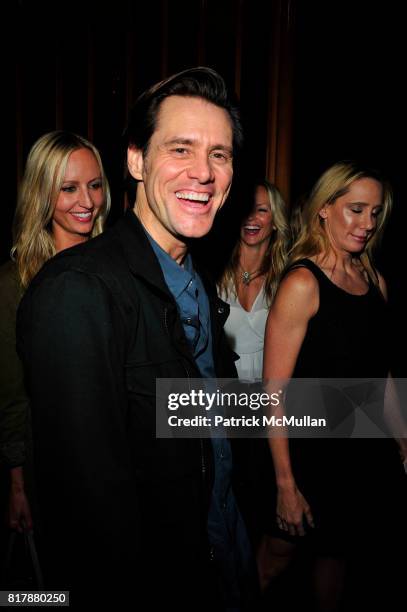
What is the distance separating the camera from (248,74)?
294 centimetres

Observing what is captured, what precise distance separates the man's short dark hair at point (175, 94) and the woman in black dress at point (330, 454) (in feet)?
2.63

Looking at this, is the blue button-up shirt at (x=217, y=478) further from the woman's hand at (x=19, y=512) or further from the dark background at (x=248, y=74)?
the dark background at (x=248, y=74)

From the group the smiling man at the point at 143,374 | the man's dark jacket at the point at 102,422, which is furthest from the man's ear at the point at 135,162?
the man's dark jacket at the point at 102,422

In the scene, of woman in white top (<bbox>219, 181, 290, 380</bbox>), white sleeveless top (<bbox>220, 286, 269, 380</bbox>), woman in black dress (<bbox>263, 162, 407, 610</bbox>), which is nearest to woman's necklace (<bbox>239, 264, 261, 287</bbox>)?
woman in white top (<bbox>219, 181, 290, 380</bbox>)

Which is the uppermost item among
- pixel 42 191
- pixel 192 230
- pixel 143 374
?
pixel 42 191

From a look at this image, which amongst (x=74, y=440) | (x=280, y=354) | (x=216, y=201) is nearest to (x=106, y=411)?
(x=74, y=440)

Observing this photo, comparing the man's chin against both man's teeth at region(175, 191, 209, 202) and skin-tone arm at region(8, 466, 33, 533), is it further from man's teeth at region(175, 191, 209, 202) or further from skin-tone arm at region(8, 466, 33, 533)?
skin-tone arm at region(8, 466, 33, 533)

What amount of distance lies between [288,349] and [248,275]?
111cm

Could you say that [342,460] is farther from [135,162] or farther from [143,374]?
[135,162]

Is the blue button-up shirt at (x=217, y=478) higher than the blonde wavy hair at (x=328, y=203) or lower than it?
lower

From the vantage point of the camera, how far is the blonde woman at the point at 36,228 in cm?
178

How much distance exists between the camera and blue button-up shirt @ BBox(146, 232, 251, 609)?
4.09 ft

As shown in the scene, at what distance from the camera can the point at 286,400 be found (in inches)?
71.1

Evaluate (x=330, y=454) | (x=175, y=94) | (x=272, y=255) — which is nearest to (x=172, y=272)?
(x=175, y=94)
